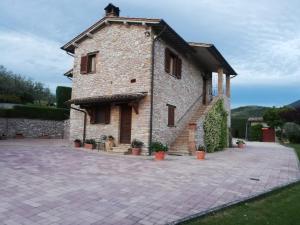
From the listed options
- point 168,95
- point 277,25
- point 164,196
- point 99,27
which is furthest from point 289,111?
point 164,196

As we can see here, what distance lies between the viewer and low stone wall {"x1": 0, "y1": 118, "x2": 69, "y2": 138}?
21.4 metres

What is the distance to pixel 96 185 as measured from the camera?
675 cm

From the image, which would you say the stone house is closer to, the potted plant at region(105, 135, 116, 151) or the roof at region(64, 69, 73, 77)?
the potted plant at region(105, 135, 116, 151)

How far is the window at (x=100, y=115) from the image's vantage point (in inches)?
607

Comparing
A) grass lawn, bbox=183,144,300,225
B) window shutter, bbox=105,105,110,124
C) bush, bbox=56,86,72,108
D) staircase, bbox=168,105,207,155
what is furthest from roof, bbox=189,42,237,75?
bush, bbox=56,86,72,108

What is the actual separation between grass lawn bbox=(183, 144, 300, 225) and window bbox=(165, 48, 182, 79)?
10.2 meters

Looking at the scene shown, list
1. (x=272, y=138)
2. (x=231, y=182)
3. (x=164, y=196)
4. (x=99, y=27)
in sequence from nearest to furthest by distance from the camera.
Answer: (x=164, y=196)
(x=231, y=182)
(x=99, y=27)
(x=272, y=138)

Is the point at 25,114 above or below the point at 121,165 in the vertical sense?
above

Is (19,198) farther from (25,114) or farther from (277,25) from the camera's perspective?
(25,114)

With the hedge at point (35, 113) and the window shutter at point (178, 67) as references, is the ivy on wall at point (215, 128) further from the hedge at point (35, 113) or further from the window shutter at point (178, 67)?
the hedge at point (35, 113)

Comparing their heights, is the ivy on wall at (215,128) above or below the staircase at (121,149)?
above

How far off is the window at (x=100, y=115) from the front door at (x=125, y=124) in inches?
37.0

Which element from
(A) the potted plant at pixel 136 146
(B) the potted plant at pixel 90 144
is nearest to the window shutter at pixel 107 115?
(B) the potted plant at pixel 90 144

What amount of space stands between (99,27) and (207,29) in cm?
600
